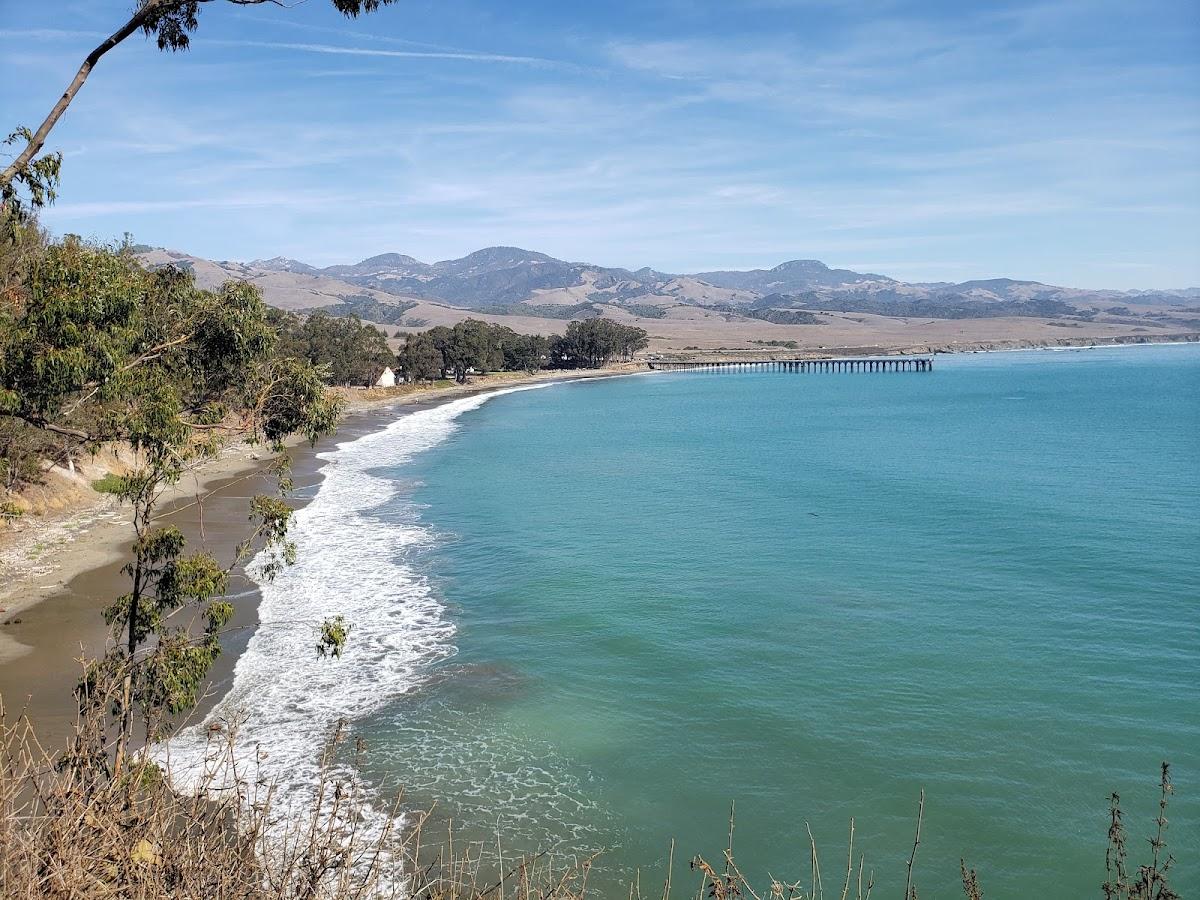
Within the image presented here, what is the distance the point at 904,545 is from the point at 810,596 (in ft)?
24.7

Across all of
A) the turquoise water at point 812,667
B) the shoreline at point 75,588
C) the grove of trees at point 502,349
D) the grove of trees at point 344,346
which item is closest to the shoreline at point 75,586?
the shoreline at point 75,588

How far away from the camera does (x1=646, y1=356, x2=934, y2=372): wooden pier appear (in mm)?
176125

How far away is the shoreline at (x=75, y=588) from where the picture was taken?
18234 millimetres

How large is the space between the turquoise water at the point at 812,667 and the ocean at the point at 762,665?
0.27 feet

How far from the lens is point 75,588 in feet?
82.0

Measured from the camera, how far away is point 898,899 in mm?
13375

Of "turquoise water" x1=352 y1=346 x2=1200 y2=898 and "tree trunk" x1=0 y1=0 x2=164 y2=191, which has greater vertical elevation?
"tree trunk" x1=0 y1=0 x2=164 y2=191

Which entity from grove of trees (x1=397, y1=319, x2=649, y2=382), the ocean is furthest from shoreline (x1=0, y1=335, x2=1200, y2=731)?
grove of trees (x1=397, y1=319, x2=649, y2=382)

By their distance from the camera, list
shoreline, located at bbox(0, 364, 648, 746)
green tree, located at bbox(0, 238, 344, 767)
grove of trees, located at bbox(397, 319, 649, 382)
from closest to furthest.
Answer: green tree, located at bbox(0, 238, 344, 767), shoreline, located at bbox(0, 364, 648, 746), grove of trees, located at bbox(397, 319, 649, 382)

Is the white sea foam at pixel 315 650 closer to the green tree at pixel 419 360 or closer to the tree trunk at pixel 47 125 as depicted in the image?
the tree trunk at pixel 47 125

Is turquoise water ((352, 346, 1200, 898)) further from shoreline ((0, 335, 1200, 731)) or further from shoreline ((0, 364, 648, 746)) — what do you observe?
shoreline ((0, 335, 1200, 731))

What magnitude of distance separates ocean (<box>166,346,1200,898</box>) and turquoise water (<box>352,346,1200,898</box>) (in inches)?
3.2

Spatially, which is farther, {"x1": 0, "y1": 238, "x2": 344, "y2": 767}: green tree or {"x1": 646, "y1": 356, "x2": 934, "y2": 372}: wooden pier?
{"x1": 646, "y1": 356, "x2": 934, "y2": 372}: wooden pier

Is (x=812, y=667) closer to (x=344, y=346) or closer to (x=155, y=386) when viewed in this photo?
(x=155, y=386)
